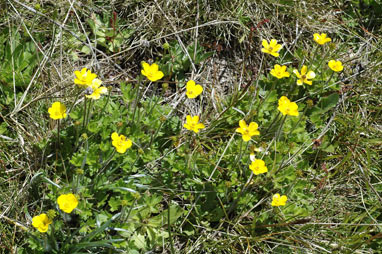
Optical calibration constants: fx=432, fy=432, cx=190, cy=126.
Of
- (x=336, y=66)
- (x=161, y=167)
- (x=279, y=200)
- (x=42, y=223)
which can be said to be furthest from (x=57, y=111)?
(x=336, y=66)

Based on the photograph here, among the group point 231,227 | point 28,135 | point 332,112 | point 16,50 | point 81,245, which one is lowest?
point 231,227

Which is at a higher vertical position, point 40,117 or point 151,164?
point 40,117

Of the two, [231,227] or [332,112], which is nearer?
[231,227]

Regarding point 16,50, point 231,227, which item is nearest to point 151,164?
point 231,227

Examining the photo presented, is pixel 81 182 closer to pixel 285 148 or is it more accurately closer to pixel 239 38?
pixel 285 148

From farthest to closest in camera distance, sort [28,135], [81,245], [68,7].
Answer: [68,7], [28,135], [81,245]

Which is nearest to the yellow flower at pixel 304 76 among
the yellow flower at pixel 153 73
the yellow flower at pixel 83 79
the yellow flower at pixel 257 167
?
the yellow flower at pixel 257 167

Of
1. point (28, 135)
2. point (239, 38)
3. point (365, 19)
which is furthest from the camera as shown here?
point (365, 19)
